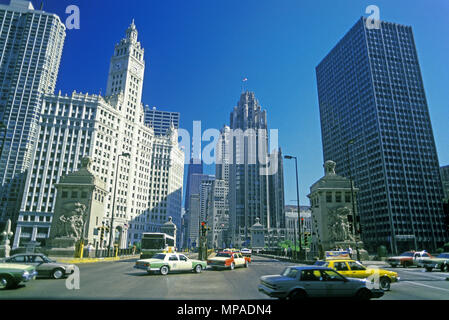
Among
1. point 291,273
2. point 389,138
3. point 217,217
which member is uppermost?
point 389,138

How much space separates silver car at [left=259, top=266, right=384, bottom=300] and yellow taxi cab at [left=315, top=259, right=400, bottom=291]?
318 cm

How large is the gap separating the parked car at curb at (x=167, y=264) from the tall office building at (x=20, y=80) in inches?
4843

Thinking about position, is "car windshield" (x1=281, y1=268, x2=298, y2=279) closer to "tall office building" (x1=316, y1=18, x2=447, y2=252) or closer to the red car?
the red car

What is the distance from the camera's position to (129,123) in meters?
109

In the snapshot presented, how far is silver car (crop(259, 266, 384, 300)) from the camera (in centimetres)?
955

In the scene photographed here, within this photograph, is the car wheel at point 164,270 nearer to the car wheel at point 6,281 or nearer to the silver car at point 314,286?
the car wheel at point 6,281

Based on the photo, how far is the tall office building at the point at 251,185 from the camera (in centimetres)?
15112

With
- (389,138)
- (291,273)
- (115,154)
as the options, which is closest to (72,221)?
(291,273)

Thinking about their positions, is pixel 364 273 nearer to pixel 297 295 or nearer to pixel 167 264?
pixel 297 295

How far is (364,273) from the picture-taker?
45.0 feet

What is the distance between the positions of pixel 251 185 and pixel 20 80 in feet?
393

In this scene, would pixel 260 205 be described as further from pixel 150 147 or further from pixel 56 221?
pixel 56 221

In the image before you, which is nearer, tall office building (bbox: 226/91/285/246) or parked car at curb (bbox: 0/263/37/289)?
parked car at curb (bbox: 0/263/37/289)

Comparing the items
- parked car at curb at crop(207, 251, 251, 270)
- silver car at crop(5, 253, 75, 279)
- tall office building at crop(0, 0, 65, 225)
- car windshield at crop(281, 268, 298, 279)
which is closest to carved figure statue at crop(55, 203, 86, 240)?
parked car at curb at crop(207, 251, 251, 270)
